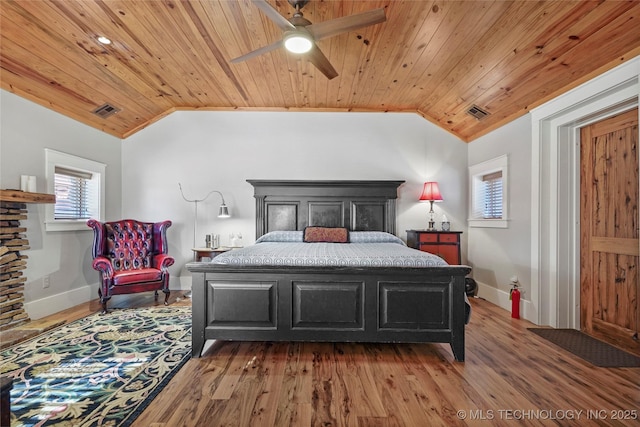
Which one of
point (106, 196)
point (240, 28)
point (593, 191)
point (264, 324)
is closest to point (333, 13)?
point (240, 28)

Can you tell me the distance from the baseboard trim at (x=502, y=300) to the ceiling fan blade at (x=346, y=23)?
327 centimetres

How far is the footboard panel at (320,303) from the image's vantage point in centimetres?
229

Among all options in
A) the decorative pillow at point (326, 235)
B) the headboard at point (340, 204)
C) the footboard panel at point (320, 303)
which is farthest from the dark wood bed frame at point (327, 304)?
the headboard at point (340, 204)

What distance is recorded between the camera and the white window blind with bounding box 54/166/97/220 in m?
3.55

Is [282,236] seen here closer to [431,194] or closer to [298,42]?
[431,194]

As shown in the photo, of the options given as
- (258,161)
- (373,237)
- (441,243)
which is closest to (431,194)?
(441,243)

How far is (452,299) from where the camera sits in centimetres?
228

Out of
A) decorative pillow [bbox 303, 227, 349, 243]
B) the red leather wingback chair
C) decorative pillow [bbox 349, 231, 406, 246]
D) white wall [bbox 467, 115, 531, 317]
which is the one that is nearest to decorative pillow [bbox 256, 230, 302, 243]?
decorative pillow [bbox 303, 227, 349, 243]

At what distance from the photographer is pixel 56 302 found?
339 cm

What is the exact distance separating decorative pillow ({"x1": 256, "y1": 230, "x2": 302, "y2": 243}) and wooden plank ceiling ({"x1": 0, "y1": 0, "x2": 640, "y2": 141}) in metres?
1.94

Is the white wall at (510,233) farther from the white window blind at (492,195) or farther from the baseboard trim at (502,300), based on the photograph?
the white window blind at (492,195)

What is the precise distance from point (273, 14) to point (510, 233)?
11.5 feet

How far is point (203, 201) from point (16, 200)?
2.05 m

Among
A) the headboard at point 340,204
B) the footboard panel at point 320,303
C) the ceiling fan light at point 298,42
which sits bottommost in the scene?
the footboard panel at point 320,303
